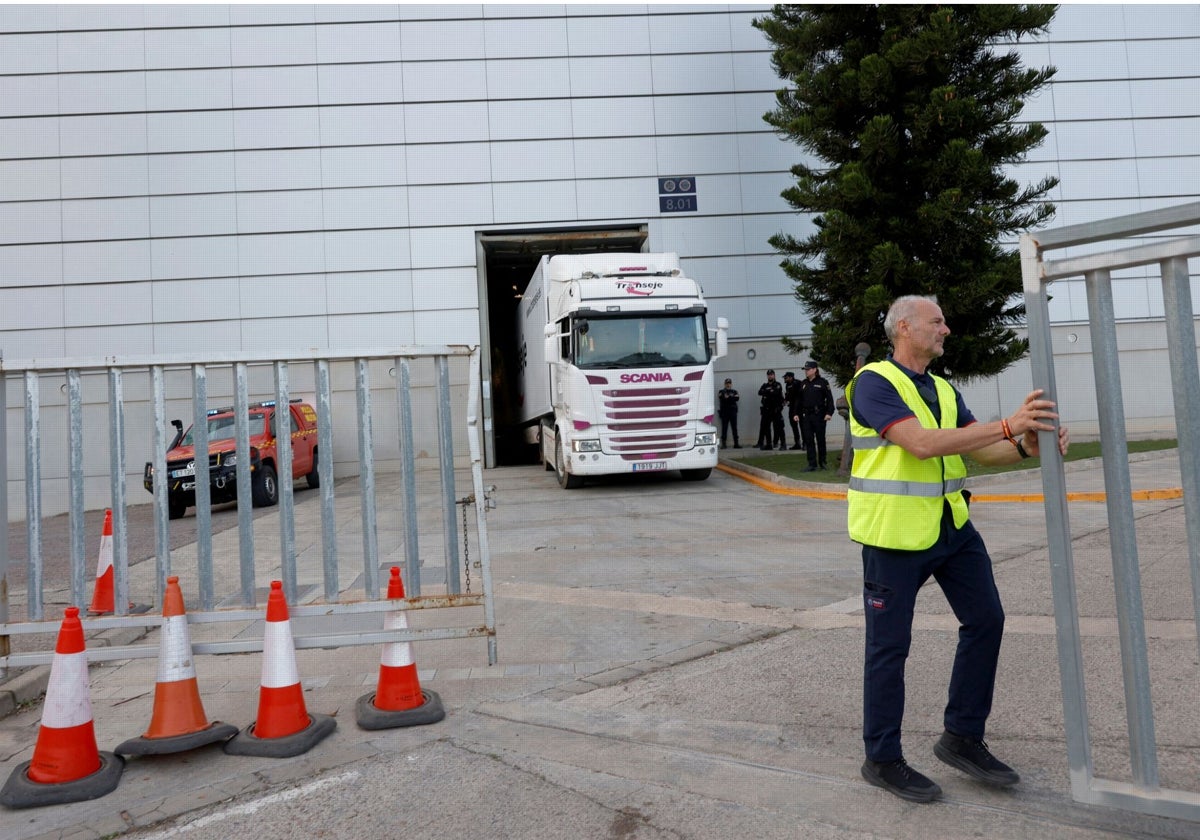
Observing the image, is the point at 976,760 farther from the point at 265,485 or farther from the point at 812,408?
the point at 812,408

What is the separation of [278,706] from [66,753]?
2.84ft

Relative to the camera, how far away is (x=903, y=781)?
3.13m

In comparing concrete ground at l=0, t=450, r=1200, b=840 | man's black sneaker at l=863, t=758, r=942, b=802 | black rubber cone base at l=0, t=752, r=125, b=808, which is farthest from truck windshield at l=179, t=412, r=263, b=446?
man's black sneaker at l=863, t=758, r=942, b=802

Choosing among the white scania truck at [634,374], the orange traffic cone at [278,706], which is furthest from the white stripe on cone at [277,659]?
the white scania truck at [634,374]

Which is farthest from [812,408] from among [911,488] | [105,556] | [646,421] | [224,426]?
[911,488]

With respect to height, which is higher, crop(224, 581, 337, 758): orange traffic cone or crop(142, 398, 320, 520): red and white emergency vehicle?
crop(142, 398, 320, 520): red and white emergency vehicle

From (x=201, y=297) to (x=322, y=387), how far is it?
18453 mm

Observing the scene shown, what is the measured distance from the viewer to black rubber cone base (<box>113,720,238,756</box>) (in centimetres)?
380

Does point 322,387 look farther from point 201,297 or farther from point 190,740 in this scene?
point 201,297

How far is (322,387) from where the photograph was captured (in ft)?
14.9

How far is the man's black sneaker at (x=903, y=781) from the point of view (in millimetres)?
3104

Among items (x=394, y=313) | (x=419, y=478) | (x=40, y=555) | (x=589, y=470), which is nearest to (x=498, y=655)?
(x=419, y=478)

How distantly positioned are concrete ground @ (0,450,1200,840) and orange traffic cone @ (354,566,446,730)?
8 cm

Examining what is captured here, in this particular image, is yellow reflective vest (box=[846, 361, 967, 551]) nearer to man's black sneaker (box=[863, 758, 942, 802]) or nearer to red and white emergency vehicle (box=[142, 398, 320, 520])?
man's black sneaker (box=[863, 758, 942, 802])
